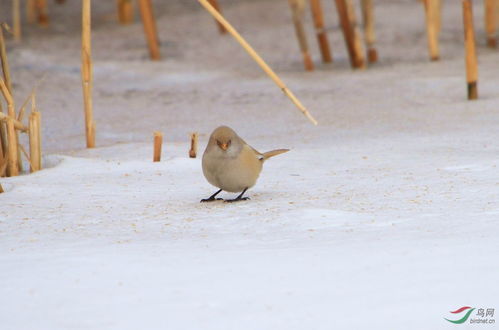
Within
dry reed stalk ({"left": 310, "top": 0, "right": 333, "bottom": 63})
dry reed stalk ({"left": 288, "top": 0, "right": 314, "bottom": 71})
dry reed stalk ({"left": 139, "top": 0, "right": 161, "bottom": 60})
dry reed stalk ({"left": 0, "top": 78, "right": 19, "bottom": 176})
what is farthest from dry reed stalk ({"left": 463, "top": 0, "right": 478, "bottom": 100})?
dry reed stalk ({"left": 139, "top": 0, "right": 161, "bottom": 60})

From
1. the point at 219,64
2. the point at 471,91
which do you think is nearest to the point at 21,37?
the point at 219,64

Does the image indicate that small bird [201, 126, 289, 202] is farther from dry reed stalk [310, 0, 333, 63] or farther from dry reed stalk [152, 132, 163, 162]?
dry reed stalk [310, 0, 333, 63]

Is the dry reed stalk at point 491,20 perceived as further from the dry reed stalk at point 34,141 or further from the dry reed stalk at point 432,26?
the dry reed stalk at point 34,141

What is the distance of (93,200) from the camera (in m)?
3.44

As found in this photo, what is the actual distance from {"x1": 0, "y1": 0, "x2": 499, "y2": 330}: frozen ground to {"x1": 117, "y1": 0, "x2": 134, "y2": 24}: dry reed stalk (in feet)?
7.83

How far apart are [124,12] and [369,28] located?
3262 millimetres

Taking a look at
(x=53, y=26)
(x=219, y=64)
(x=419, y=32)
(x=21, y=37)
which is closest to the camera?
(x=219, y=64)

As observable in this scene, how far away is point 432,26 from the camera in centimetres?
716

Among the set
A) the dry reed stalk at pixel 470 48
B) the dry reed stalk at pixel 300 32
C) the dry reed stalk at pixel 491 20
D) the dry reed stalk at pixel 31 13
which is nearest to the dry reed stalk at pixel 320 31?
the dry reed stalk at pixel 300 32

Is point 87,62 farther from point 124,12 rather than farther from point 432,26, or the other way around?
point 124,12

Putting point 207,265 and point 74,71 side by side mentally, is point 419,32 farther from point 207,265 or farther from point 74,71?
point 207,265

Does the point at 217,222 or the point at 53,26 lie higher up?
the point at 53,26

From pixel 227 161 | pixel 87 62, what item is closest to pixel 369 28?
pixel 87 62

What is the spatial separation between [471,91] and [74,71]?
11.4 feet
